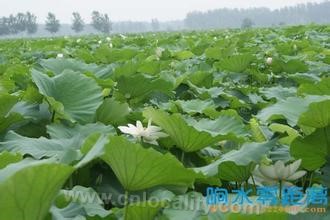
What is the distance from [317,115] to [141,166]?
15.1 inches

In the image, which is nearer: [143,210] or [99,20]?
[143,210]

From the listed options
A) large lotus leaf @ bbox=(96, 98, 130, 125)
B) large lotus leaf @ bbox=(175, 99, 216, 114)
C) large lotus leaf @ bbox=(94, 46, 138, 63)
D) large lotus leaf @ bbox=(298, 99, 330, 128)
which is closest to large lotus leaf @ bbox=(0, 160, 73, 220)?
large lotus leaf @ bbox=(298, 99, 330, 128)

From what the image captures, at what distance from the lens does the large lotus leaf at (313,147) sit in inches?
39.7

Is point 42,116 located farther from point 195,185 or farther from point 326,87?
point 326,87

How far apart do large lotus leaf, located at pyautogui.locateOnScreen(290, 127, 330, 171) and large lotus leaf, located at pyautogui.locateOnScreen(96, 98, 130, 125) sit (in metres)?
0.52

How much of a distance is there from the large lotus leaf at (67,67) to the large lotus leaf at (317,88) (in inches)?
31.9

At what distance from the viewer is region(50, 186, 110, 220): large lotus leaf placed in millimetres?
750

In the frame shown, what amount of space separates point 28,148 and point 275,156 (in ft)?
1.70

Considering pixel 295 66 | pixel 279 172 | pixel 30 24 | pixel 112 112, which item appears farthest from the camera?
pixel 30 24

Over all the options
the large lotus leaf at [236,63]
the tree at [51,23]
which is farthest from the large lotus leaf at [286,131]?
the tree at [51,23]

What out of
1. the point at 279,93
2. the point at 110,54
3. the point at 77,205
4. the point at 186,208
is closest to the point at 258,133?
the point at 186,208

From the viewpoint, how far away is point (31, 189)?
1.95 feet

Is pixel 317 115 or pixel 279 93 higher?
pixel 317 115

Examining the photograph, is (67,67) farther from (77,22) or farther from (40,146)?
(77,22)
